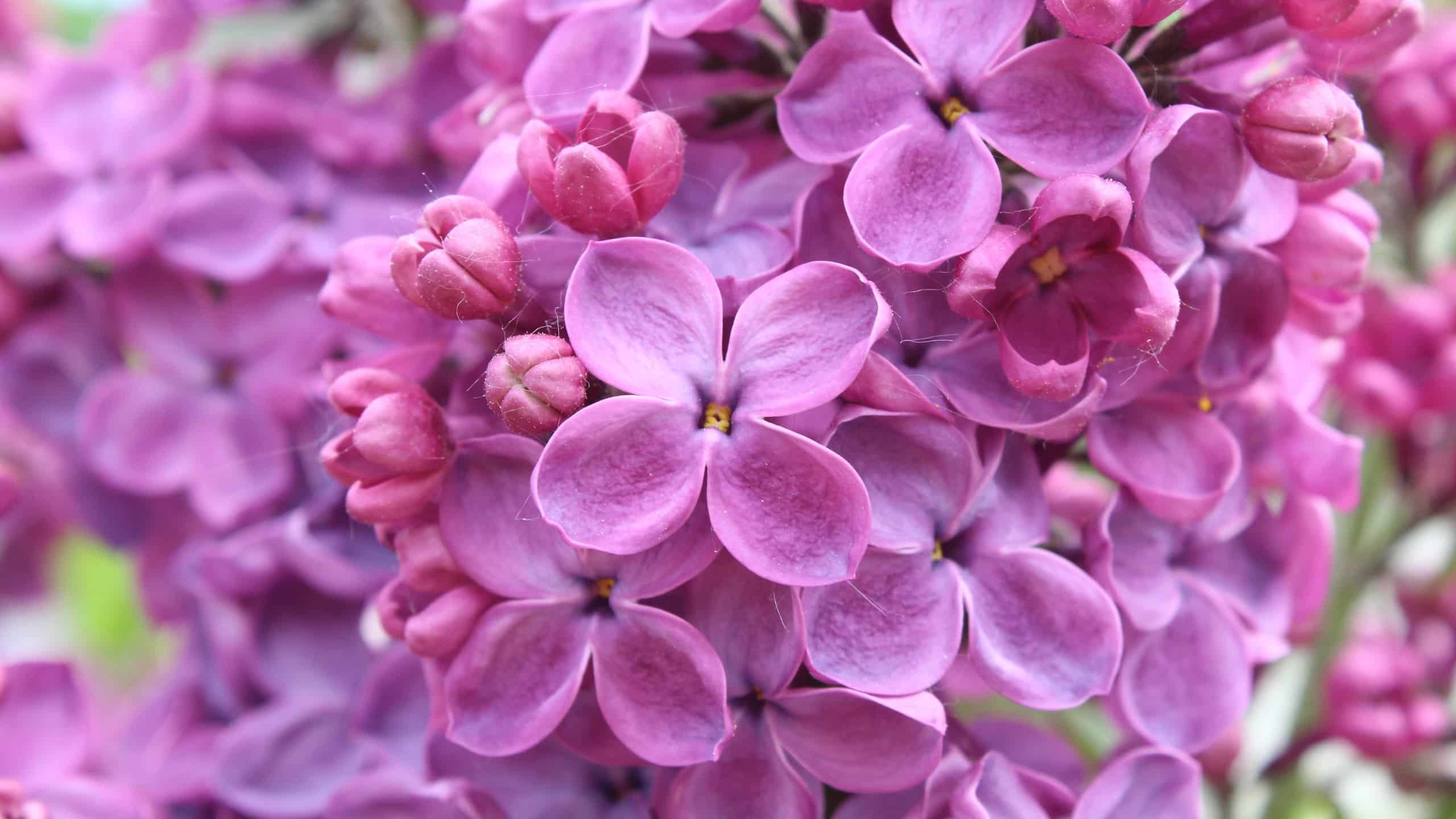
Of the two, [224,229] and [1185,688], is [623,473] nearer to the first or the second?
[1185,688]

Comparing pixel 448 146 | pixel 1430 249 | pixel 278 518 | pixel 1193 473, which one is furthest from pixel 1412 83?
pixel 278 518

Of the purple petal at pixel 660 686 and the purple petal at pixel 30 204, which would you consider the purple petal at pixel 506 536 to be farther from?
the purple petal at pixel 30 204

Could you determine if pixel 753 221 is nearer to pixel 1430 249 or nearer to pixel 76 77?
pixel 76 77

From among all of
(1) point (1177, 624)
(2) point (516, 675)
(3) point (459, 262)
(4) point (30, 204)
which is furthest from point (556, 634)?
(4) point (30, 204)

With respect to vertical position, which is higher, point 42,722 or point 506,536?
point 506,536

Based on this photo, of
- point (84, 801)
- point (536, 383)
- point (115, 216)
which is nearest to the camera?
point (536, 383)

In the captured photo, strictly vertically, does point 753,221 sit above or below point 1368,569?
above
